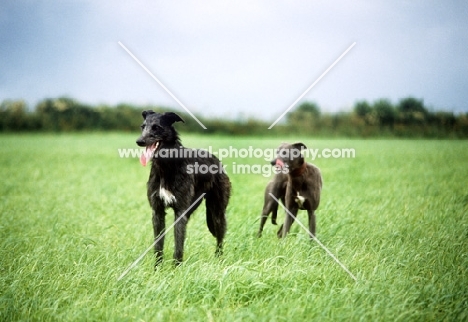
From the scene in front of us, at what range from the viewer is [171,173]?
14.7ft

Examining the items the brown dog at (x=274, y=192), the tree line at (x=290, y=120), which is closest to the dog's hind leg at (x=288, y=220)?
the brown dog at (x=274, y=192)

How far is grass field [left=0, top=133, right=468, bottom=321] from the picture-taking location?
11.5ft

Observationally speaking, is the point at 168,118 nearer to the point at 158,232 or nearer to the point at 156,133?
the point at 156,133

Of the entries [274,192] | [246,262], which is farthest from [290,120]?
[246,262]

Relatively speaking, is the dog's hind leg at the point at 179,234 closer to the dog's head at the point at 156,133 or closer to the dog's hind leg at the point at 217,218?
the dog's hind leg at the point at 217,218

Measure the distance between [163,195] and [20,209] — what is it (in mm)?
4510

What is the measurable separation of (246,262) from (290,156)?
164 cm

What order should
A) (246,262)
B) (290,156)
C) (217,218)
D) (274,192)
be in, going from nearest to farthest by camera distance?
(246,262) → (217,218) → (290,156) → (274,192)

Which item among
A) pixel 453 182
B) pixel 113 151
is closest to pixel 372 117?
pixel 453 182

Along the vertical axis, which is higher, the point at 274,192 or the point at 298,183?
the point at 298,183

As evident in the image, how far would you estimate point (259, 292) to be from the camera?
12.4 ft

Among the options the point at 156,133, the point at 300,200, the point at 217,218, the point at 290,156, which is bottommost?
the point at 217,218

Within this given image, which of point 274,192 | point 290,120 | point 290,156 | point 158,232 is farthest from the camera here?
point 290,120

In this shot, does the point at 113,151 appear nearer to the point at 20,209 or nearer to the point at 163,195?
the point at 20,209
